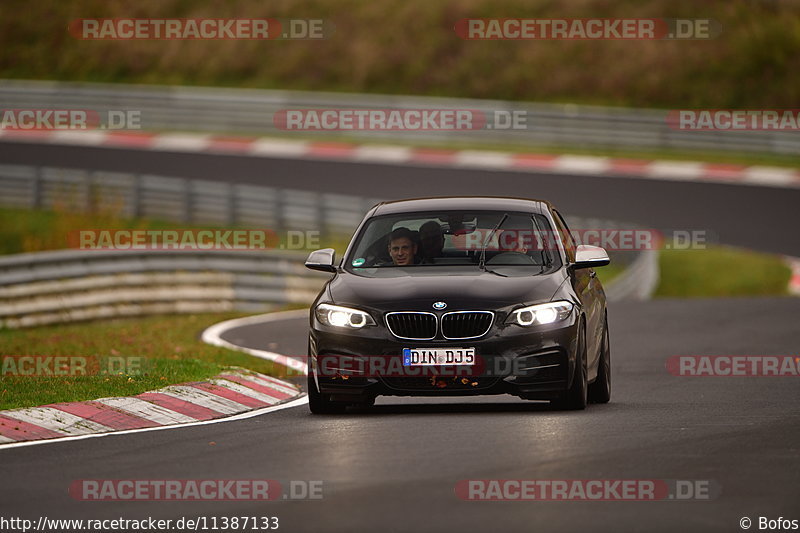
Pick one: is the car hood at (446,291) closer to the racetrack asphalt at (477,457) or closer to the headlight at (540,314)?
the headlight at (540,314)

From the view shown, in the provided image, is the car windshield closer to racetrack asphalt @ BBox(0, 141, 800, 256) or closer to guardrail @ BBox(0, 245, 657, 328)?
guardrail @ BBox(0, 245, 657, 328)

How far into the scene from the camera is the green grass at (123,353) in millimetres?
12891

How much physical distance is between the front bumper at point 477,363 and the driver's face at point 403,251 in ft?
3.24

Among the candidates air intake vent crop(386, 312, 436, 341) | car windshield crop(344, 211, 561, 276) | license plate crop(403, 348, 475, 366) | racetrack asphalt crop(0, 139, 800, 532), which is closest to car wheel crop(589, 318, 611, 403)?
racetrack asphalt crop(0, 139, 800, 532)

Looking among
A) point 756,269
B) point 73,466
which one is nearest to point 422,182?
point 756,269

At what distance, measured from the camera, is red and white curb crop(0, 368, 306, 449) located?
11.3 metres

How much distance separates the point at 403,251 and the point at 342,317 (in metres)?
0.96

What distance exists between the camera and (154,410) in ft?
40.3

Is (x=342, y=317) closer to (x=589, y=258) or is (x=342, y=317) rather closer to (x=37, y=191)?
(x=589, y=258)

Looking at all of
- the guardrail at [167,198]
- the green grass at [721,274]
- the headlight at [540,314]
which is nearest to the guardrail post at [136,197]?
the guardrail at [167,198]

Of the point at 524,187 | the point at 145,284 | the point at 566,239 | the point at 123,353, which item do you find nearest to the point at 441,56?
the point at 524,187

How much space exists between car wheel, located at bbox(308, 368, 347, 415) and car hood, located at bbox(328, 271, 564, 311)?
64cm

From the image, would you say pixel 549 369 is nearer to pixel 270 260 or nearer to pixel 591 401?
pixel 591 401

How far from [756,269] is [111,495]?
24.3 meters
